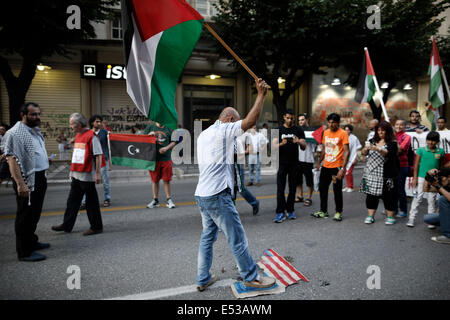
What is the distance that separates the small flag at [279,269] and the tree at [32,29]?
8.88 m

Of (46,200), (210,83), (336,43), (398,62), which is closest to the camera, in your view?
(46,200)

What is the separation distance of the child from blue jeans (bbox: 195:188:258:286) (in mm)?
3661

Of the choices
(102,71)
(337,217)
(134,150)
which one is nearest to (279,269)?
(337,217)

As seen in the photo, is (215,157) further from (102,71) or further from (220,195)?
(102,71)

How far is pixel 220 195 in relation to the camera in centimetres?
288

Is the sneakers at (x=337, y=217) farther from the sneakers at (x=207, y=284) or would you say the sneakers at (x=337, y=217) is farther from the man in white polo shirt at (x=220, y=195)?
the sneakers at (x=207, y=284)

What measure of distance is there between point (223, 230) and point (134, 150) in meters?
4.98

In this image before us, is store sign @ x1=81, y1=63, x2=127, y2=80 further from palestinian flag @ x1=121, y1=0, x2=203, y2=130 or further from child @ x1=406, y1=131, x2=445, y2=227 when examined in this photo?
child @ x1=406, y1=131, x2=445, y2=227

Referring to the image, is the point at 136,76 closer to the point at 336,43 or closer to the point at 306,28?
the point at 306,28

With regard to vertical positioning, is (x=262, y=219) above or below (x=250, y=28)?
below

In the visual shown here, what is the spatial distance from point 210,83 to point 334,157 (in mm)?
14689

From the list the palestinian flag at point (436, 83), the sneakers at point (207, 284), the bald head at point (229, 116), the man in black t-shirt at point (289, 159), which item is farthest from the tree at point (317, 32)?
the sneakers at point (207, 284)
